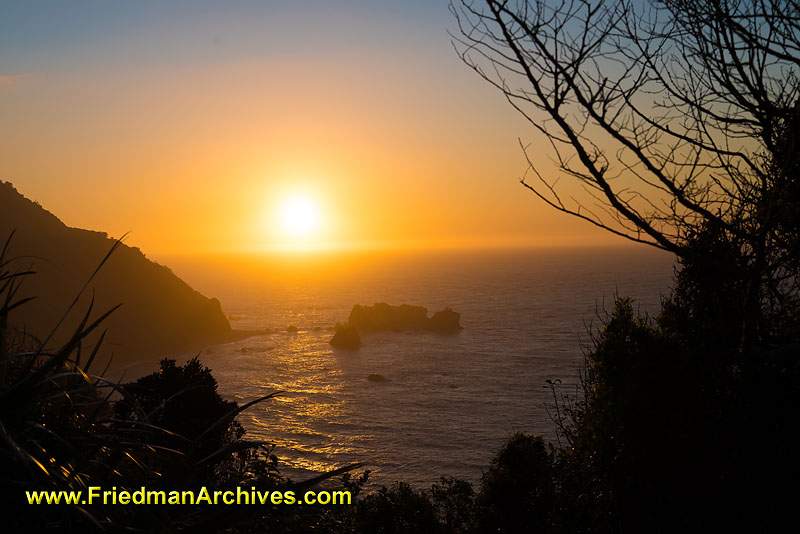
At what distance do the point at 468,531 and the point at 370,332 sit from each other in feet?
278

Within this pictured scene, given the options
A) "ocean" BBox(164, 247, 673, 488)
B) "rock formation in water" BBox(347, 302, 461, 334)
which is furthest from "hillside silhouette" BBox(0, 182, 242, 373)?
"rock formation in water" BBox(347, 302, 461, 334)

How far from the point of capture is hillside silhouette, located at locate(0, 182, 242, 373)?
7194 centimetres

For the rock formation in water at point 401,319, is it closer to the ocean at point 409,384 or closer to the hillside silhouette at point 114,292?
the ocean at point 409,384

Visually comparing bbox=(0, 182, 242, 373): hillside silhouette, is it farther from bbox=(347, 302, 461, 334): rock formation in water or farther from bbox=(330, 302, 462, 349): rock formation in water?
bbox=(347, 302, 461, 334): rock formation in water

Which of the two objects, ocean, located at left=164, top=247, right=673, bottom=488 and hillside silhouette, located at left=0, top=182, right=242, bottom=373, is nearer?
ocean, located at left=164, top=247, right=673, bottom=488

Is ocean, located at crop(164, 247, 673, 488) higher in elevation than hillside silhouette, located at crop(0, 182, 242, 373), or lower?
lower

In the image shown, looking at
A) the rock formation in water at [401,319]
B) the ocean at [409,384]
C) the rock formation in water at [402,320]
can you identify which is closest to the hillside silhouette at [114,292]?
the ocean at [409,384]

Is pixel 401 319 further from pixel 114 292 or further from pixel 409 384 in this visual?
pixel 114 292

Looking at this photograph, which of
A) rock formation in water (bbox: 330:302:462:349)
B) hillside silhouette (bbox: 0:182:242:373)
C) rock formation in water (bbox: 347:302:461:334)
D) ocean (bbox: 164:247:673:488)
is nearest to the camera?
ocean (bbox: 164:247:673:488)

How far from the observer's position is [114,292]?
82688 mm

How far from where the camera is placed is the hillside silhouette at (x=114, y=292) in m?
71.9

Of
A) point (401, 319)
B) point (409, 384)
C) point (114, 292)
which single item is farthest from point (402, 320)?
point (114, 292)

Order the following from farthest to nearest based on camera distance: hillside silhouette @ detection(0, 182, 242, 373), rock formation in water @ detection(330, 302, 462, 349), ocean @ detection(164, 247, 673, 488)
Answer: rock formation in water @ detection(330, 302, 462, 349) → hillside silhouette @ detection(0, 182, 242, 373) → ocean @ detection(164, 247, 673, 488)

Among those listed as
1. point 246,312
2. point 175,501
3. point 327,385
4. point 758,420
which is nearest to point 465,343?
point 327,385
